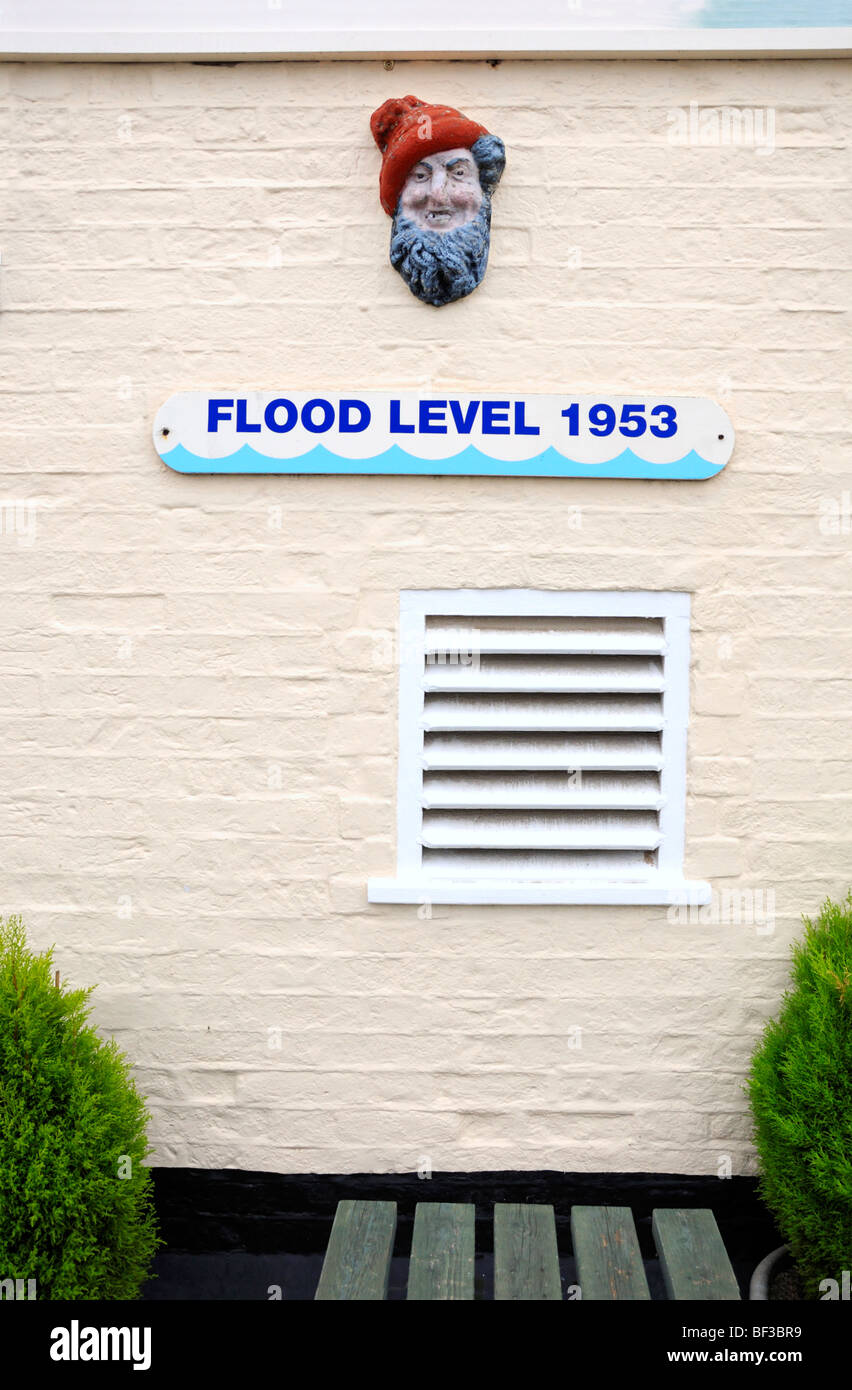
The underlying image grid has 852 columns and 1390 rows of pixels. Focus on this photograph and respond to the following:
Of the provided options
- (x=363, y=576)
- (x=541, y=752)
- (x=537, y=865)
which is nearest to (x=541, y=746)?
(x=541, y=752)

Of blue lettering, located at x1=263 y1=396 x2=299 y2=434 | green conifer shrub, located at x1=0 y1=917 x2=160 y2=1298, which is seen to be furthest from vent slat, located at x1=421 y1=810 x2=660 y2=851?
blue lettering, located at x1=263 y1=396 x2=299 y2=434

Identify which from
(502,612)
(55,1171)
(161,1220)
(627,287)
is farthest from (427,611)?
(161,1220)

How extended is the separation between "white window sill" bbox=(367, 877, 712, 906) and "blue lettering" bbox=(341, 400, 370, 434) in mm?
1376

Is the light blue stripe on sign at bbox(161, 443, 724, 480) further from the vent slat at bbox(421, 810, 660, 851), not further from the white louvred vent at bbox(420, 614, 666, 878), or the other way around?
the vent slat at bbox(421, 810, 660, 851)

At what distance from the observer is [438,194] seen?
9.61 feet

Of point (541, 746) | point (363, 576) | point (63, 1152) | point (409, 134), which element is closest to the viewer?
point (63, 1152)

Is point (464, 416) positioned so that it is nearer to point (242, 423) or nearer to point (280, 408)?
point (280, 408)

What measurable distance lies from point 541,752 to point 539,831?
0.25 metres

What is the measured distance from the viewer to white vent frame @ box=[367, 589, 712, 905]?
3.11 meters

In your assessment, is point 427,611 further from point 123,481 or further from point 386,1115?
point 386,1115

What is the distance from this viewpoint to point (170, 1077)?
3.17 metres

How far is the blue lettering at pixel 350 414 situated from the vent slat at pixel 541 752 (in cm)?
97

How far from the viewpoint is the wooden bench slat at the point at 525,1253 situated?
100 inches

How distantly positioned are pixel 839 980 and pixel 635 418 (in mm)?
1703
